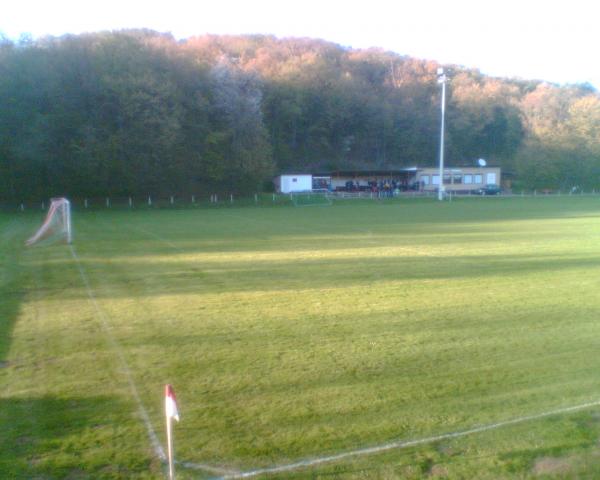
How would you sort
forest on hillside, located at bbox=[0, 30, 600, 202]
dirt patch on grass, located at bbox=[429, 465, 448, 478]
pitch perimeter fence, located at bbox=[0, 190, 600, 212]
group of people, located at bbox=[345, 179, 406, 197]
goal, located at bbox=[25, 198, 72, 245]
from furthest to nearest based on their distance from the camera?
group of people, located at bbox=[345, 179, 406, 197], pitch perimeter fence, located at bbox=[0, 190, 600, 212], forest on hillside, located at bbox=[0, 30, 600, 202], goal, located at bbox=[25, 198, 72, 245], dirt patch on grass, located at bbox=[429, 465, 448, 478]

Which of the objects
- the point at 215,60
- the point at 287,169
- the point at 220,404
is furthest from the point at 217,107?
the point at 220,404

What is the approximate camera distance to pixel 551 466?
5504 mm

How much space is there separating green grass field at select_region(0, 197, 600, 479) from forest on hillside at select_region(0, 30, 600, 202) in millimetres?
38502

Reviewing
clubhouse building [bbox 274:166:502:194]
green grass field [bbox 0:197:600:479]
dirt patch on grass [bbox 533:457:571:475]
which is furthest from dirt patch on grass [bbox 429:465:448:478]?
clubhouse building [bbox 274:166:502:194]

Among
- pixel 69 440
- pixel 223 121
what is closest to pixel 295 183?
pixel 223 121

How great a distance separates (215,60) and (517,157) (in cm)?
4489

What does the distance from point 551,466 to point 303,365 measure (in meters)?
3.70

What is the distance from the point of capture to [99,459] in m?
5.71

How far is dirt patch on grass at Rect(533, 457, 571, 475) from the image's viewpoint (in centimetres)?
541

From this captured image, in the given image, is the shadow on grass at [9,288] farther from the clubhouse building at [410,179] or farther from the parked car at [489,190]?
the parked car at [489,190]

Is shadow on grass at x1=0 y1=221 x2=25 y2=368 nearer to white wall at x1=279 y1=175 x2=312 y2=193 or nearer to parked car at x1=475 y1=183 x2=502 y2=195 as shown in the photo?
white wall at x1=279 y1=175 x2=312 y2=193

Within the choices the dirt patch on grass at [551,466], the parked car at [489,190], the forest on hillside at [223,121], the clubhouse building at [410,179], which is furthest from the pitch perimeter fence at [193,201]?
the dirt patch on grass at [551,466]

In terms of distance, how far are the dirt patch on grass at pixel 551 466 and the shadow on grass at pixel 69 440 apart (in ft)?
11.0

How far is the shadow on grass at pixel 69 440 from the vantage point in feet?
18.1
